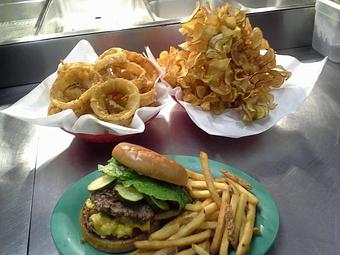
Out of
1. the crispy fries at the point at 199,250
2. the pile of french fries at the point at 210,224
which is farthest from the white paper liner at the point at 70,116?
the crispy fries at the point at 199,250

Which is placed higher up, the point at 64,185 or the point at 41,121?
the point at 41,121

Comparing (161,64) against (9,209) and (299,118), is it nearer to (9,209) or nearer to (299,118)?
(299,118)

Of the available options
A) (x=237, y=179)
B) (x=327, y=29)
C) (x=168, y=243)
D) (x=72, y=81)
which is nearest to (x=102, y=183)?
(x=168, y=243)

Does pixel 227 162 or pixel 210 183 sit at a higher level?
pixel 210 183

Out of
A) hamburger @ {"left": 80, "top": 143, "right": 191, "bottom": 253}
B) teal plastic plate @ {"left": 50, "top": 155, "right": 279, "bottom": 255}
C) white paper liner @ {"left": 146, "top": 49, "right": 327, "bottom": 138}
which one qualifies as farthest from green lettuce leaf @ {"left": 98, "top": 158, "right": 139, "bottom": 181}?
white paper liner @ {"left": 146, "top": 49, "right": 327, "bottom": 138}

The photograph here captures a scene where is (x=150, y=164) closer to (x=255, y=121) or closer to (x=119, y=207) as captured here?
(x=119, y=207)

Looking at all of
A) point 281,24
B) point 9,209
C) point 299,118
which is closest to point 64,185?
point 9,209

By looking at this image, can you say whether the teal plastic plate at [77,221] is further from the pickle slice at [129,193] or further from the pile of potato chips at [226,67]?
the pile of potato chips at [226,67]

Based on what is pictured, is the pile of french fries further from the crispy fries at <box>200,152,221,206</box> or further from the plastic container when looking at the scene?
the plastic container
